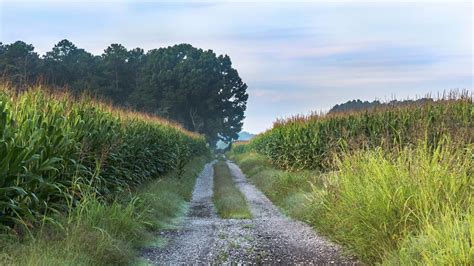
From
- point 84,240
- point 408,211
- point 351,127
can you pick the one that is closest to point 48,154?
point 84,240

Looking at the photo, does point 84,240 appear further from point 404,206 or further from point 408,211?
point 408,211

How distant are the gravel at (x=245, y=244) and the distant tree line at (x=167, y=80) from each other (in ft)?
167

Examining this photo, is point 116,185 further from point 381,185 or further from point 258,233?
point 381,185

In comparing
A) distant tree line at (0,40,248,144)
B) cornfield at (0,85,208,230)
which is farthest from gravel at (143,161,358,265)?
distant tree line at (0,40,248,144)

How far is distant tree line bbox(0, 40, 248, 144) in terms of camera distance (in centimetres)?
6303

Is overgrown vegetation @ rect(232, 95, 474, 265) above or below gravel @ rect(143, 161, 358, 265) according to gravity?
above

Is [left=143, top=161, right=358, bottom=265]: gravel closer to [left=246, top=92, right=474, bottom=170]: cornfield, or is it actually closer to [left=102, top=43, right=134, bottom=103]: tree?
[left=246, top=92, right=474, bottom=170]: cornfield

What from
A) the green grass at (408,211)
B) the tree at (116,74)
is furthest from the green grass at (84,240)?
the tree at (116,74)

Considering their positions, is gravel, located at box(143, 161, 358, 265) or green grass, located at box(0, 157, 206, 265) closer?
green grass, located at box(0, 157, 206, 265)

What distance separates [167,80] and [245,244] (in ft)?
202

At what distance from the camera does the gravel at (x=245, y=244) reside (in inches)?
249

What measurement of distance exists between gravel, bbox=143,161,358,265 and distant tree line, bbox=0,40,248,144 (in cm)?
5078

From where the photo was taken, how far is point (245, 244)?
23.6 ft

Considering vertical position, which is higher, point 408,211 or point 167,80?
point 167,80
